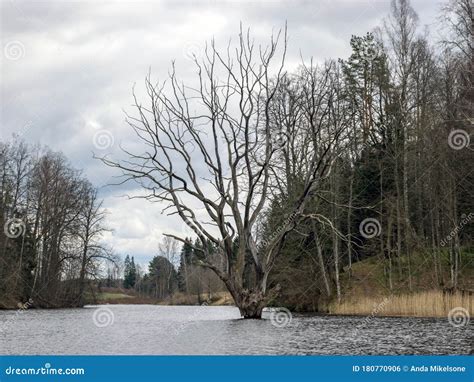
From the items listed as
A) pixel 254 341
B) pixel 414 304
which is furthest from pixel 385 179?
pixel 254 341

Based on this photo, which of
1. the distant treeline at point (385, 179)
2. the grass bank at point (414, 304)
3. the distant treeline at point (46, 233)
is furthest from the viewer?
the distant treeline at point (46, 233)

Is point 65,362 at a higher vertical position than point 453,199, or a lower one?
lower

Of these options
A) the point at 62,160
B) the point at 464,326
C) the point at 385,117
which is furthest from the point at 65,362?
the point at 62,160

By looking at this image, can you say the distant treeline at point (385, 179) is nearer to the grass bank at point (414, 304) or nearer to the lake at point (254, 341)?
the grass bank at point (414, 304)

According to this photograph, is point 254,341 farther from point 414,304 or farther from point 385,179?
point 385,179

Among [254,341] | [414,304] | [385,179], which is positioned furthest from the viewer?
[385,179]

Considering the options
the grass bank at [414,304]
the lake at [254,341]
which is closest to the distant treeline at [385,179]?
the grass bank at [414,304]

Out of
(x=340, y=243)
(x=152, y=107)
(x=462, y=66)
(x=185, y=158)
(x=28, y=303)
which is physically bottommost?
(x=28, y=303)

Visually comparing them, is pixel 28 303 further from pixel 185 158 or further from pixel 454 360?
pixel 454 360

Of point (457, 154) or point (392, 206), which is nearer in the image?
point (457, 154)

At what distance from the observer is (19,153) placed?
4947cm

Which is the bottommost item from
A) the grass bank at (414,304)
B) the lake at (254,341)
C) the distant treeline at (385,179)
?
the lake at (254,341)

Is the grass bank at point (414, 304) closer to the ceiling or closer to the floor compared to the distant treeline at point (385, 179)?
closer to the floor

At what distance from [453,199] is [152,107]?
15809mm
